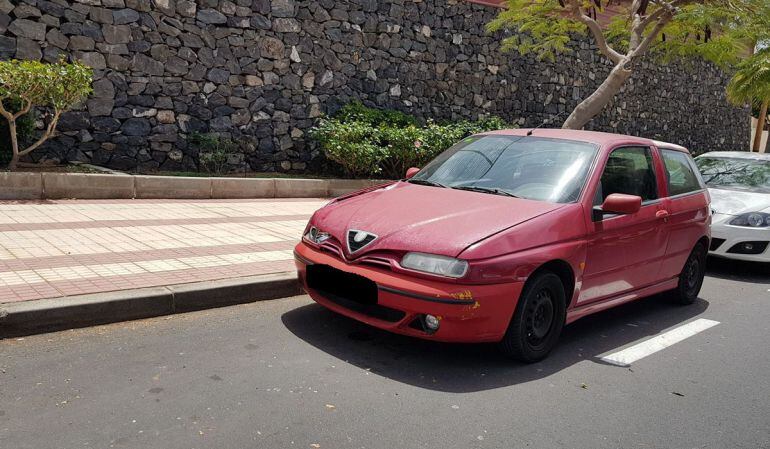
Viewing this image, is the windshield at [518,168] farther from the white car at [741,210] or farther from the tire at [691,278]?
the white car at [741,210]

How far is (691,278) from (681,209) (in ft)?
2.86

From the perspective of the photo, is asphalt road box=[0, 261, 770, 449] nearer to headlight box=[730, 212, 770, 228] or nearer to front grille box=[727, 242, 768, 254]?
front grille box=[727, 242, 768, 254]

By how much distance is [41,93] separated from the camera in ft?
30.2

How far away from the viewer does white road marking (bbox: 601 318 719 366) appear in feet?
15.9

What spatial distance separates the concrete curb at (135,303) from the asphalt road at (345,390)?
0.10 m

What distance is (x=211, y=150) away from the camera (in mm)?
12008

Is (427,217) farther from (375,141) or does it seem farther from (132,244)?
(375,141)

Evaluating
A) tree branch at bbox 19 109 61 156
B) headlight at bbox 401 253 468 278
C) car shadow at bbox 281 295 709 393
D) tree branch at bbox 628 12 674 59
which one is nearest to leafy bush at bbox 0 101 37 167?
tree branch at bbox 19 109 61 156

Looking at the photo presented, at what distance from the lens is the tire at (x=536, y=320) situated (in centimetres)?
441

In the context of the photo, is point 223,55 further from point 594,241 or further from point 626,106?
point 626,106

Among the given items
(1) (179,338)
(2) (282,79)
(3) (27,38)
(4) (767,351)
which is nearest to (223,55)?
(2) (282,79)

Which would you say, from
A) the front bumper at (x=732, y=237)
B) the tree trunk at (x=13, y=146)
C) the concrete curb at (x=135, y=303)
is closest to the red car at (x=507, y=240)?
the concrete curb at (x=135, y=303)

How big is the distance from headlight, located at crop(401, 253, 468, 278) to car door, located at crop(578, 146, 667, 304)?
1.21 metres

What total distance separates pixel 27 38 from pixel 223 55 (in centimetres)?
320
